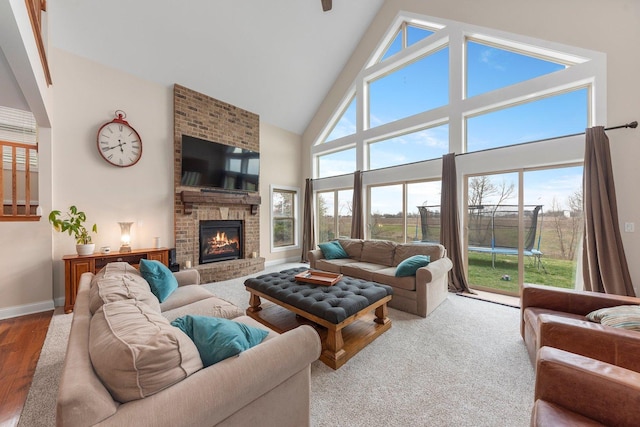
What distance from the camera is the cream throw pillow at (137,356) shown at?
2.88ft

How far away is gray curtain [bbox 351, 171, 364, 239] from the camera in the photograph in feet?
18.4

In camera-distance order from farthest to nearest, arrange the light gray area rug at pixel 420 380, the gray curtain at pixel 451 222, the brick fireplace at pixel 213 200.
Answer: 1. the brick fireplace at pixel 213 200
2. the gray curtain at pixel 451 222
3. the light gray area rug at pixel 420 380

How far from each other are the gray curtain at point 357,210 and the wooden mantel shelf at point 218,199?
2.26 meters

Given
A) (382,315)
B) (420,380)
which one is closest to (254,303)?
(382,315)

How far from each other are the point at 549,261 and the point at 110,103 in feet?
24.1

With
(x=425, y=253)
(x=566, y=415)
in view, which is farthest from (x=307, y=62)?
(x=566, y=415)

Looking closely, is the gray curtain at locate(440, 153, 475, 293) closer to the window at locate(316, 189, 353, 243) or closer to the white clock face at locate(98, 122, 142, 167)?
the window at locate(316, 189, 353, 243)

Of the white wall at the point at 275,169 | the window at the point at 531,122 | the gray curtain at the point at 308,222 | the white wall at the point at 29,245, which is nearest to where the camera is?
the white wall at the point at 29,245

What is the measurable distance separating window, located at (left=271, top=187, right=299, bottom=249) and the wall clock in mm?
2913

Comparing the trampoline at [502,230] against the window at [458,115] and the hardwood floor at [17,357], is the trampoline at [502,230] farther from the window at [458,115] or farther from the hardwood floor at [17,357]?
the hardwood floor at [17,357]

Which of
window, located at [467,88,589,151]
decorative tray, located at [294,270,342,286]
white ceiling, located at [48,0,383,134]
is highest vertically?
white ceiling, located at [48,0,383,134]

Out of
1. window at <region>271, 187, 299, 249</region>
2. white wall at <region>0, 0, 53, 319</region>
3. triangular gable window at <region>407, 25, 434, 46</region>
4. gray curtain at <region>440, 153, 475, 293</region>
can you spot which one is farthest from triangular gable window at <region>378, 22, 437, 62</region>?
white wall at <region>0, 0, 53, 319</region>

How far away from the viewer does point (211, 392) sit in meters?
0.97

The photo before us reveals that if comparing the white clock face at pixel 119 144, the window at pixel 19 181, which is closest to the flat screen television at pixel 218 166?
the white clock face at pixel 119 144
